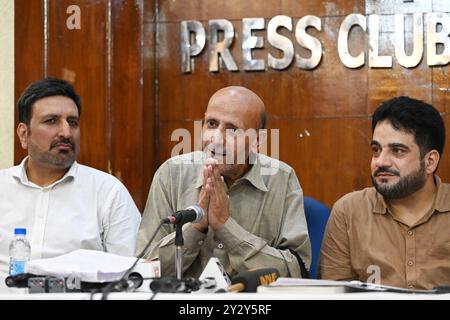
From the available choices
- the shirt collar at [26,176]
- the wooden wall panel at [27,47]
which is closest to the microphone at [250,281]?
the shirt collar at [26,176]

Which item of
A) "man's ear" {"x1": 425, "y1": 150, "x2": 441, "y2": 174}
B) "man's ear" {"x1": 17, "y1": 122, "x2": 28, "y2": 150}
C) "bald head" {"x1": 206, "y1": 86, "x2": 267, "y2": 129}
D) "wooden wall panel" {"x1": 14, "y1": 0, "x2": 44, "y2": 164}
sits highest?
"wooden wall panel" {"x1": 14, "y1": 0, "x2": 44, "y2": 164}

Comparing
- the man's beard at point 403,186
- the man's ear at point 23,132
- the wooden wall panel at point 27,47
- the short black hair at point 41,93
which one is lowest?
the man's beard at point 403,186

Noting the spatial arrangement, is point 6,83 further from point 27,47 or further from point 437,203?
point 437,203

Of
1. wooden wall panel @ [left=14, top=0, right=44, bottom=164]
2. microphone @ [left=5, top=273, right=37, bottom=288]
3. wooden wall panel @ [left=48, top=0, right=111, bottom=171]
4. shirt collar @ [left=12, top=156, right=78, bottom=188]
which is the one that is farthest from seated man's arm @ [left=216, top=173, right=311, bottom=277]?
wooden wall panel @ [left=14, top=0, right=44, bottom=164]

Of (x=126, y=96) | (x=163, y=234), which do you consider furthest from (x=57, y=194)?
(x=126, y=96)

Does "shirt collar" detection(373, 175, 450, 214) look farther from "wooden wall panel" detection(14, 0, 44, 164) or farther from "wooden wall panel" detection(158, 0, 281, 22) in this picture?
"wooden wall panel" detection(14, 0, 44, 164)

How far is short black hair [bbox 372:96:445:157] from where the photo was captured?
10.3 feet

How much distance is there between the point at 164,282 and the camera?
214 cm

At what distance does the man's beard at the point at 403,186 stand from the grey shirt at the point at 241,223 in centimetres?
32

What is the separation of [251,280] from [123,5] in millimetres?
2917

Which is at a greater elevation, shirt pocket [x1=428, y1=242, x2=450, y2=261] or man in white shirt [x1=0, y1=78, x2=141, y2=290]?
man in white shirt [x1=0, y1=78, x2=141, y2=290]

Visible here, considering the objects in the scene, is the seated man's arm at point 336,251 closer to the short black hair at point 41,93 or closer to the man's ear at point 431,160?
the man's ear at point 431,160

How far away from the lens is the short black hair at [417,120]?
3152 mm

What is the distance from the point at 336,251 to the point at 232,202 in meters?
0.45
